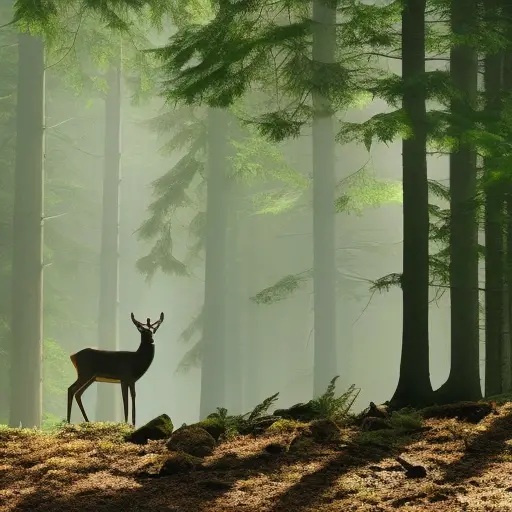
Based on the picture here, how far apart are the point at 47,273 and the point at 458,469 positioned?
91.5ft

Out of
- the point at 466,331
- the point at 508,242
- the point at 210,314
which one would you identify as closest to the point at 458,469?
the point at 466,331

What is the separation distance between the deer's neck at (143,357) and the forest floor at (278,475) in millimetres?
1344

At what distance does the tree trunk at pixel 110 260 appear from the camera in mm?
23594

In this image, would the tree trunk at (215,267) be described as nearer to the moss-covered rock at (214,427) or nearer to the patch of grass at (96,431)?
the patch of grass at (96,431)

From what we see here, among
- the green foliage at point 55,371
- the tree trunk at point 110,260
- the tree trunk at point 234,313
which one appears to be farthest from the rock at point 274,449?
the tree trunk at point 234,313

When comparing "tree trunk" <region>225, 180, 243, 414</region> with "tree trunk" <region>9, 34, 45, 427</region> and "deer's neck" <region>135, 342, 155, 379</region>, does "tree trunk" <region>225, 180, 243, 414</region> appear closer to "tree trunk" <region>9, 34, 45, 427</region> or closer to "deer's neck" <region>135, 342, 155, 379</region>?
"tree trunk" <region>9, 34, 45, 427</region>

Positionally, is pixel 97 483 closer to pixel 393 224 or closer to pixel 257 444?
pixel 257 444

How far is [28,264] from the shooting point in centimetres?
1442

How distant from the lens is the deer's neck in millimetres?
7609

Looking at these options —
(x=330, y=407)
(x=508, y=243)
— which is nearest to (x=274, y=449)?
(x=330, y=407)

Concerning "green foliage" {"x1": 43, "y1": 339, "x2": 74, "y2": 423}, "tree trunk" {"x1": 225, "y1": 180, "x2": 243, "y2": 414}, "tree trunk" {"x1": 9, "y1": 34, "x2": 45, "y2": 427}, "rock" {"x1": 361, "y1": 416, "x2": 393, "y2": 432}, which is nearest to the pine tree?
"rock" {"x1": 361, "y1": 416, "x2": 393, "y2": 432}

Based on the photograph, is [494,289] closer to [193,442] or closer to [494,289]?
[494,289]

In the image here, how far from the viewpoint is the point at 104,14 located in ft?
29.5

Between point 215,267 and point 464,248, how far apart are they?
1416 cm
